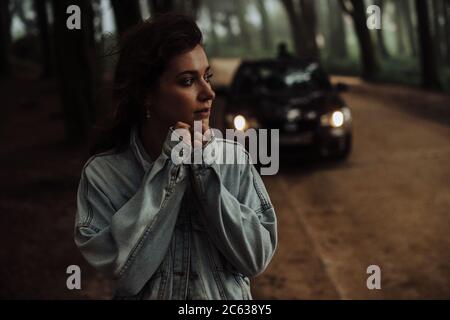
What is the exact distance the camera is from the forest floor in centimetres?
582

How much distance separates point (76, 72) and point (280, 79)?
4.15 metres

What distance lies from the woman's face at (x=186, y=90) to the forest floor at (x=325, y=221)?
382 centimetres

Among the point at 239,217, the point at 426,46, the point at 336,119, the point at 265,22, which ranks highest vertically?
the point at 265,22

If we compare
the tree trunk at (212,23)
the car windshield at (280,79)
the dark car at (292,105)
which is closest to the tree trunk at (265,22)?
the tree trunk at (212,23)

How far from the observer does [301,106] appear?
10102 millimetres

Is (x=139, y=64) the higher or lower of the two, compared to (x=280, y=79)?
higher

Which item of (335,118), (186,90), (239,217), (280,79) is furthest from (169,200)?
(280,79)

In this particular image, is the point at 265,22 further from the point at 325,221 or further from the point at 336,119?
the point at 325,221

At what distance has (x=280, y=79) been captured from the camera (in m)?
10.8

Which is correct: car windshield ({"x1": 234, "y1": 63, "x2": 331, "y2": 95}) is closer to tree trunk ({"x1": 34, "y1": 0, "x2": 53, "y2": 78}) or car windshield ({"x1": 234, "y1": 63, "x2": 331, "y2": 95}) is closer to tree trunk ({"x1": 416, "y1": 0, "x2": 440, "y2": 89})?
tree trunk ({"x1": 416, "y1": 0, "x2": 440, "y2": 89})

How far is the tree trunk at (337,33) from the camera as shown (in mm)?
44562

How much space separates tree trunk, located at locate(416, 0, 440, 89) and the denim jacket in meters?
19.9

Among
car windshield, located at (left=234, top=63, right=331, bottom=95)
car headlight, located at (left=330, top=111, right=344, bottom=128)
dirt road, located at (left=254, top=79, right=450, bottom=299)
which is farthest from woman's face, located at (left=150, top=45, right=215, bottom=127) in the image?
car windshield, located at (left=234, top=63, right=331, bottom=95)

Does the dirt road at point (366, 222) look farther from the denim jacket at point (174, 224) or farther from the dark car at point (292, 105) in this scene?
the denim jacket at point (174, 224)
